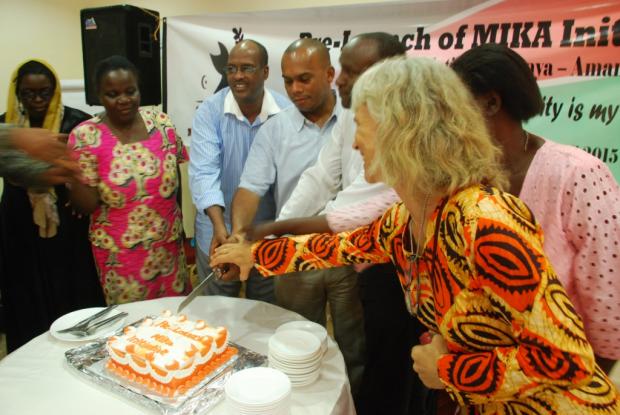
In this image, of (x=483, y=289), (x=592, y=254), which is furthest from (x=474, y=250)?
(x=592, y=254)

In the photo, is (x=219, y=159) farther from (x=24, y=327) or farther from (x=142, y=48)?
(x=24, y=327)

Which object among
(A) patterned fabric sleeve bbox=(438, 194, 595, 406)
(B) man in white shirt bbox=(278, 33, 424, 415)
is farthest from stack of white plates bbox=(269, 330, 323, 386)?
(B) man in white shirt bbox=(278, 33, 424, 415)

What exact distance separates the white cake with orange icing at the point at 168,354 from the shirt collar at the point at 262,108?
139cm

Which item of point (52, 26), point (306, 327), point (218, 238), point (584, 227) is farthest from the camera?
point (52, 26)

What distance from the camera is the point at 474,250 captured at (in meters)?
1.03

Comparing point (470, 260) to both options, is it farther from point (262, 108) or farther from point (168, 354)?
point (262, 108)

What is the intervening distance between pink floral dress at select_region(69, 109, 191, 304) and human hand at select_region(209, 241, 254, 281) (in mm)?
737

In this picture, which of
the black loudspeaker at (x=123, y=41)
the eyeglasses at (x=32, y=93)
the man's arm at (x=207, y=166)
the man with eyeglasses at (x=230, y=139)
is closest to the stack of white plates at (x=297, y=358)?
the man's arm at (x=207, y=166)

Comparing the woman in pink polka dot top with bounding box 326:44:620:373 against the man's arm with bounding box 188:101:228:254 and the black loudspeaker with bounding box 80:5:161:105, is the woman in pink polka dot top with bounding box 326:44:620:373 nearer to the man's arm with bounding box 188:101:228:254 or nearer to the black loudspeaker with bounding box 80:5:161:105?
the man's arm with bounding box 188:101:228:254

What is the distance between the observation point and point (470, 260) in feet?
3.45

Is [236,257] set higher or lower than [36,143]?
lower

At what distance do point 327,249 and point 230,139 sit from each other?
128cm

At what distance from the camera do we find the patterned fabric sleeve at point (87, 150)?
226 centimetres

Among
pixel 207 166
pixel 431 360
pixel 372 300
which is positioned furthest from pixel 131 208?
pixel 431 360
